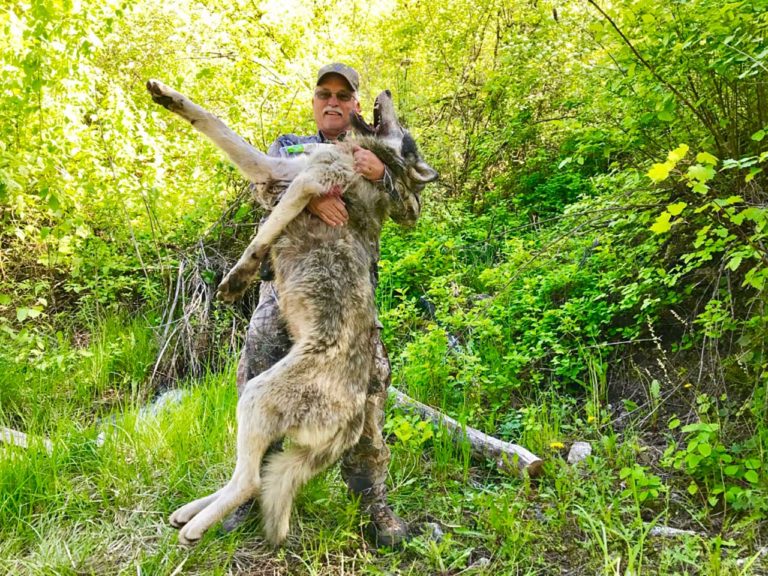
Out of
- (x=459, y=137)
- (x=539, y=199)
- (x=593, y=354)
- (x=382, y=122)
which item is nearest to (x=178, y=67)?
(x=459, y=137)

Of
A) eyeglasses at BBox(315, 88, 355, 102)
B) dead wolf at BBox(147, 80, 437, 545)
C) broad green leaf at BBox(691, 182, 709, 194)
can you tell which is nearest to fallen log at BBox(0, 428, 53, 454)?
dead wolf at BBox(147, 80, 437, 545)

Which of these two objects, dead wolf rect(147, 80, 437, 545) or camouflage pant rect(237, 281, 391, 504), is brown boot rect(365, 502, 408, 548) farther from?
dead wolf rect(147, 80, 437, 545)

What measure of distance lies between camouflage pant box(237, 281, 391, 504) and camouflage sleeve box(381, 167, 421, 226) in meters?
0.67

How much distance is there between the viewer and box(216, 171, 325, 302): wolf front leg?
2.70 m

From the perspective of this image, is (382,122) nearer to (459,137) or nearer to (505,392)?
(505,392)

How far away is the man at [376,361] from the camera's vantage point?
3123mm

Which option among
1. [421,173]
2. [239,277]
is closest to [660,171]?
[421,173]

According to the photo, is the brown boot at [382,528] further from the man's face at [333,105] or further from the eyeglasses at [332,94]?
the eyeglasses at [332,94]

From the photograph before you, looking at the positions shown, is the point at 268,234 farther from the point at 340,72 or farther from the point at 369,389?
the point at 340,72

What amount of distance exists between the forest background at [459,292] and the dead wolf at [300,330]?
56 centimetres

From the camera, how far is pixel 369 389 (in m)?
3.14

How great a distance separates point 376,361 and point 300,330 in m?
0.58

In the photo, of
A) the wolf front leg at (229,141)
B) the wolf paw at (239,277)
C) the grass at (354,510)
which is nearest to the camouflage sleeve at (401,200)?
the wolf front leg at (229,141)

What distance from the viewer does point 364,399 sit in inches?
114
